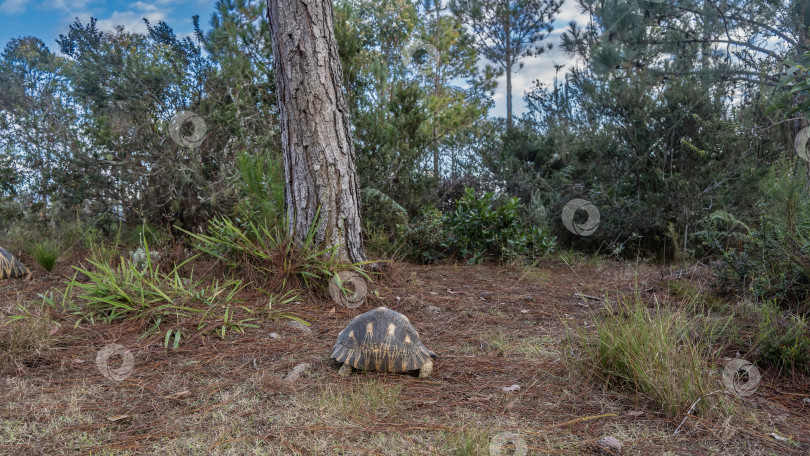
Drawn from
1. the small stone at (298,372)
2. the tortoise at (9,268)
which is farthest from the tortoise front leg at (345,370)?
the tortoise at (9,268)

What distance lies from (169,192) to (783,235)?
712 cm

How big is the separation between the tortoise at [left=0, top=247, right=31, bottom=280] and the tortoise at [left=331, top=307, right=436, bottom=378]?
15.9 feet

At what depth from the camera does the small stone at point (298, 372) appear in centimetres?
249

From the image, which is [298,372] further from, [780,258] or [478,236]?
[478,236]

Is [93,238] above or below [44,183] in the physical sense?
below

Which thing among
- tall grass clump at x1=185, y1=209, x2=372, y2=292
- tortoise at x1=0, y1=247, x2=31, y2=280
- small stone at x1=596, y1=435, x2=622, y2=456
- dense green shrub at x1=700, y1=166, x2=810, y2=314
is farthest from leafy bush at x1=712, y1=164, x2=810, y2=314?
tortoise at x1=0, y1=247, x2=31, y2=280

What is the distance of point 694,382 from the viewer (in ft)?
6.89

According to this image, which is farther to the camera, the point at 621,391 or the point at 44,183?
the point at 44,183

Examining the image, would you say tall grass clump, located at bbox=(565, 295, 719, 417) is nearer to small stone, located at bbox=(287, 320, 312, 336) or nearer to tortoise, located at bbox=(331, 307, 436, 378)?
tortoise, located at bbox=(331, 307, 436, 378)

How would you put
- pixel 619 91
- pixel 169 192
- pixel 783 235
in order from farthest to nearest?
1. pixel 619 91
2. pixel 169 192
3. pixel 783 235

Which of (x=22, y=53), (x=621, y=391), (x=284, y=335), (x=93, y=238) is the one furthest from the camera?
(x=22, y=53)

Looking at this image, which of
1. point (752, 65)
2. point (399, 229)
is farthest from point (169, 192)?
point (752, 65)

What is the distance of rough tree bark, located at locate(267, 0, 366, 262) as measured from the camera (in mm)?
4285

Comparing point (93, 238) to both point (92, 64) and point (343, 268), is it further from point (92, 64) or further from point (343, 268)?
point (343, 268)
